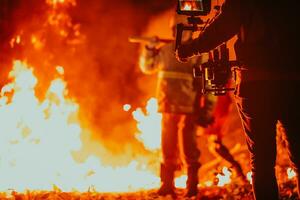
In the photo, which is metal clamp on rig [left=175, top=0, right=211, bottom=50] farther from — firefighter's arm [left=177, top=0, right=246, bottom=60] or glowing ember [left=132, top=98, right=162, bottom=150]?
glowing ember [left=132, top=98, right=162, bottom=150]

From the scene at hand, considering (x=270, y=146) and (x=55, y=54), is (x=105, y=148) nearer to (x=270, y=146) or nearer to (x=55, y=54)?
Answer: (x=55, y=54)

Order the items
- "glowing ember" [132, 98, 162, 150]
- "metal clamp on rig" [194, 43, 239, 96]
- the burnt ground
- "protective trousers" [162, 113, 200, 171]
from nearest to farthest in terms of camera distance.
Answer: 1. "metal clamp on rig" [194, 43, 239, 96]
2. the burnt ground
3. "protective trousers" [162, 113, 200, 171]
4. "glowing ember" [132, 98, 162, 150]

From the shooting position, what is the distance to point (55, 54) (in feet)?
31.0

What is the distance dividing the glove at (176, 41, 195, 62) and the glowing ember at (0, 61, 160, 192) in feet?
9.07

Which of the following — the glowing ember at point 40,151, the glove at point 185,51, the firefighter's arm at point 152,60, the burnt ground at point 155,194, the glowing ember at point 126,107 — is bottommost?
the burnt ground at point 155,194

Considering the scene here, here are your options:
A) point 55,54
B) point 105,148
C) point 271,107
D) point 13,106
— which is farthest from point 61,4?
point 271,107

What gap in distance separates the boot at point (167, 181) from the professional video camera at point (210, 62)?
2.23 metres

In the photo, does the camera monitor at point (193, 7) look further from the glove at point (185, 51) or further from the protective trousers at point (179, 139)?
the protective trousers at point (179, 139)

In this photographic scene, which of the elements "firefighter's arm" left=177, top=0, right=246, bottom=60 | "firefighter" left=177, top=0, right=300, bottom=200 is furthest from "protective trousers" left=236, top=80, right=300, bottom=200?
"firefighter's arm" left=177, top=0, right=246, bottom=60

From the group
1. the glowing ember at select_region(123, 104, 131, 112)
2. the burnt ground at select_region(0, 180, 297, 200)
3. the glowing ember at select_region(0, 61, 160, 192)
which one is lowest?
the burnt ground at select_region(0, 180, 297, 200)

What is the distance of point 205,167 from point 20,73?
4.45 meters

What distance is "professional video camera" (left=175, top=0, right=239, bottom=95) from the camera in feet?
13.7

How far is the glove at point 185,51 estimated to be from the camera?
13.8 feet

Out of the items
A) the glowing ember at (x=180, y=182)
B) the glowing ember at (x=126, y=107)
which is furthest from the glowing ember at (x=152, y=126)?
the glowing ember at (x=126, y=107)
